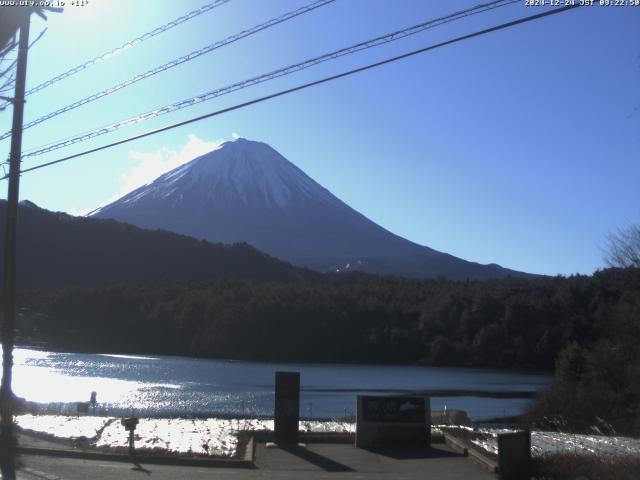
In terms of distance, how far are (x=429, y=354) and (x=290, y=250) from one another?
119 m

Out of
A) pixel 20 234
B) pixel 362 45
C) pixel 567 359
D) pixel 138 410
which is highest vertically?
pixel 20 234

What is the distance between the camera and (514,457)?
12.5m

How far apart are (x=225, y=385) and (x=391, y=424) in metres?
40.2

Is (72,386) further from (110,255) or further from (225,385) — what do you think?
(110,255)

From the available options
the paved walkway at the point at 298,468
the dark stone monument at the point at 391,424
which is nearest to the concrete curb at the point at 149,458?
the paved walkway at the point at 298,468

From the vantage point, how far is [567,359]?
39875 millimetres

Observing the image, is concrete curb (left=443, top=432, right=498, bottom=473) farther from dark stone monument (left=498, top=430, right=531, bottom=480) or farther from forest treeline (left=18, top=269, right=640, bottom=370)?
forest treeline (left=18, top=269, right=640, bottom=370)

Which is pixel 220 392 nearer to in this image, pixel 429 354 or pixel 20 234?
pixel 429 354

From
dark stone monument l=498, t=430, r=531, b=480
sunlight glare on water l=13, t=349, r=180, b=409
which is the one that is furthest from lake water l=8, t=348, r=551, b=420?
dark stone monument l=498, t=430, r=531, b=480

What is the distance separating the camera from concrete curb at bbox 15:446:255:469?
13914 mm

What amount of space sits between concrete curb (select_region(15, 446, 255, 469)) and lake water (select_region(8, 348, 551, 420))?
18.0 metres

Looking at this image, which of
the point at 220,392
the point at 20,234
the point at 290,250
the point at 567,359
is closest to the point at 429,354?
the point at 220,392

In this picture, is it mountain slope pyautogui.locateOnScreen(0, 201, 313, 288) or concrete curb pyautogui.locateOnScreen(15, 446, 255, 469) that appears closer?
concrete curb pyautogui.locateOnScreen(15, 446, 255, 469)

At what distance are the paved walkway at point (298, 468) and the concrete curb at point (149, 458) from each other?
169 millimetres
